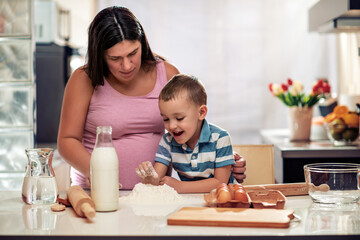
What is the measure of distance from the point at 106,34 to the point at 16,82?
1.45 metres

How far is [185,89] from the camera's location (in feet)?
5.63

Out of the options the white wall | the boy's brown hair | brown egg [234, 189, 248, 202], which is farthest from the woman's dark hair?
the white wall

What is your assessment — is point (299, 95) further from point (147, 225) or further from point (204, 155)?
point (147, 225)

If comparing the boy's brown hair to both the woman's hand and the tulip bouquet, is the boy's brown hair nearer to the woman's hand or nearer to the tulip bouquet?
the woman's hand

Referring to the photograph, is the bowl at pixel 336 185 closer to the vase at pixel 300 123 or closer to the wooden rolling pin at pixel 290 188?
the wooden rolling pin at pixel 290 188

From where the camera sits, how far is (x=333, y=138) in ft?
9.75

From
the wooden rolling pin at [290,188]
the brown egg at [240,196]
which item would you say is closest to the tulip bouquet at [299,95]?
the wooden rolling pin at [290,188]

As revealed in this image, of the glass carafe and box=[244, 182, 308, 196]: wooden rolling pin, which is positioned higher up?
the glass carafe

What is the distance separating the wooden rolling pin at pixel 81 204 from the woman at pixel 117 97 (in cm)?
46

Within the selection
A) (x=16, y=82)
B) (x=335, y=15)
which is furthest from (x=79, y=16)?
(x=335, y=15)

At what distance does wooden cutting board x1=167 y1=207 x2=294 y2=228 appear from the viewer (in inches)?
45.8

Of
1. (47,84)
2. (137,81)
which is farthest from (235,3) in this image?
(137,81)

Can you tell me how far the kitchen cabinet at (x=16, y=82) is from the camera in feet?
9.94

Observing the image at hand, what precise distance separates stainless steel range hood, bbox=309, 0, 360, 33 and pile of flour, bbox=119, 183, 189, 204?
1.40 meters
